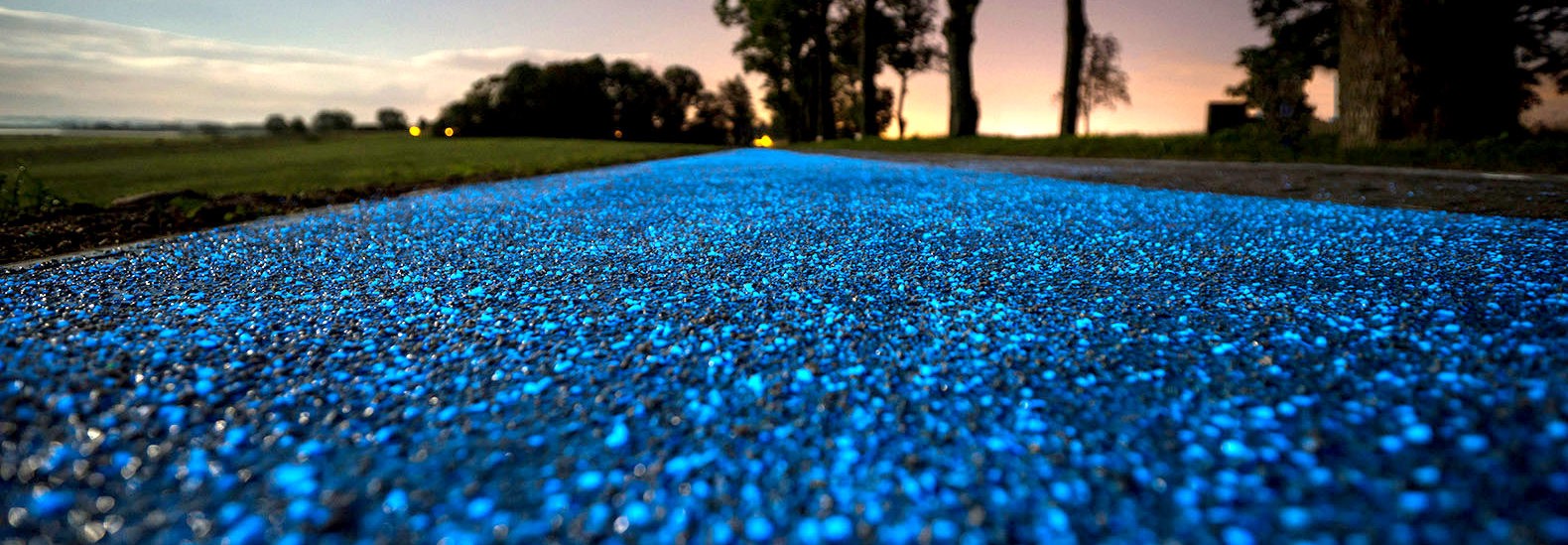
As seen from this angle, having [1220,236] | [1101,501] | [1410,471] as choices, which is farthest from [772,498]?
[1220,236]

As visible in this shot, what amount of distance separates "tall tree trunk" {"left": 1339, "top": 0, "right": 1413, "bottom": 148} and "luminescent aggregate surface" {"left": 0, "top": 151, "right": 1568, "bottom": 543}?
8.09 m

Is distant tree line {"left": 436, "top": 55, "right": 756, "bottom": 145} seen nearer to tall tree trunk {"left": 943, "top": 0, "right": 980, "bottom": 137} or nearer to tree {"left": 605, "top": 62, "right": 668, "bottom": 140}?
tree {"left": 605, "top": 62, "right": 668, "bottom": 140}

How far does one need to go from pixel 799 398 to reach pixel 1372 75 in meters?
12.4

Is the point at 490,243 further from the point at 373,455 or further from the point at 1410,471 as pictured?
the point at 1410,471

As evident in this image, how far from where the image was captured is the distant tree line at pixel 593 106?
63375 mm

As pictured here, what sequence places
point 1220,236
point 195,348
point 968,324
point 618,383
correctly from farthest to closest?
point 1220,236 < point 968,324 < point 195,348 < point 618,383

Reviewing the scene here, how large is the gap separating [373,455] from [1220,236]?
500 cm

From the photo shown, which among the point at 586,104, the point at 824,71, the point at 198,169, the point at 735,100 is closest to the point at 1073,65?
the point at 824,71

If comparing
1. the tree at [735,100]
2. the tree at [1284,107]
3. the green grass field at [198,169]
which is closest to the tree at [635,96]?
the tree at [735,100]

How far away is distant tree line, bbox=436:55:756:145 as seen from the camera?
6338 centimetres

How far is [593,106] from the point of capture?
69125 mm

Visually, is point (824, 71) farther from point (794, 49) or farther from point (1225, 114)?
point (1225, 114)

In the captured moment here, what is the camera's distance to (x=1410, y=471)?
5.02 feet

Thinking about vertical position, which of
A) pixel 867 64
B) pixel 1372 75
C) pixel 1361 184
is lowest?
pixel 1361 184
